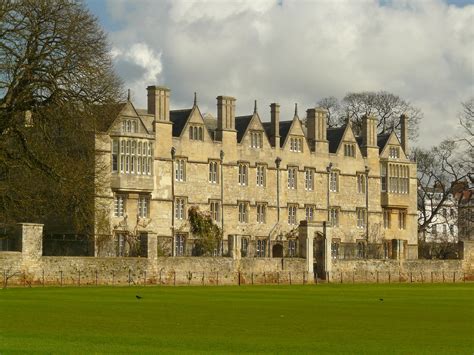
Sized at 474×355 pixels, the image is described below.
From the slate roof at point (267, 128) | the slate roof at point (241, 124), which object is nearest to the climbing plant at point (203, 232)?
the slate roof at point (241, 124)

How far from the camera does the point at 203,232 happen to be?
7131 cm

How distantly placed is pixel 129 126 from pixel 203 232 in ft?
27.2

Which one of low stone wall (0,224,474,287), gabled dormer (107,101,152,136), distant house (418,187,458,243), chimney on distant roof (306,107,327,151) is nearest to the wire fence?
low stone wall (0,224,474,287)

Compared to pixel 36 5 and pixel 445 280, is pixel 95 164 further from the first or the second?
pixel 445 280

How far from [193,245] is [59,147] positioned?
62.3 ft

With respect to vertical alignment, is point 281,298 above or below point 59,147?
below

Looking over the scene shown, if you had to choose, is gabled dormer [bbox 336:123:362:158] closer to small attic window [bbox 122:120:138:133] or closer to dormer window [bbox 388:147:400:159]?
dormer window [bbox 388:147:400:159]

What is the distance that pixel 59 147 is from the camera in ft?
177

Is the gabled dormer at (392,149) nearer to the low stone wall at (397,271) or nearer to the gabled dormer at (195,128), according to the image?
the low stone wall at (397,271)

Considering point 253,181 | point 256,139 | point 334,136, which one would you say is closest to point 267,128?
point 256,139

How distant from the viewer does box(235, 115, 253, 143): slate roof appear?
75.9m

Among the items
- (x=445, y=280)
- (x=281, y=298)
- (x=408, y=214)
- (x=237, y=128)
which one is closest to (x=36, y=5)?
(x=281, y=298)

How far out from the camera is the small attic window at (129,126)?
66.8m

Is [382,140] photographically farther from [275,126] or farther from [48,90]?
[48,90]
